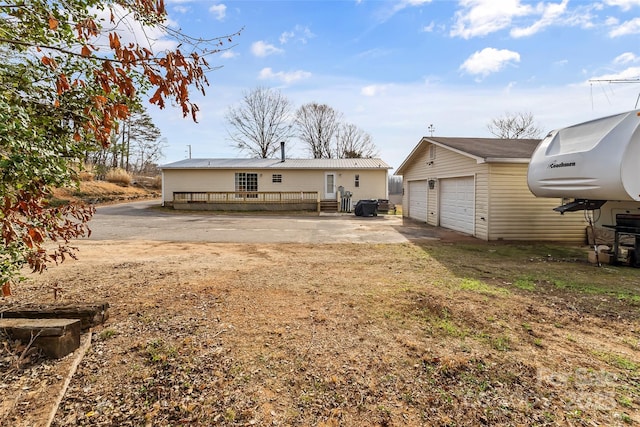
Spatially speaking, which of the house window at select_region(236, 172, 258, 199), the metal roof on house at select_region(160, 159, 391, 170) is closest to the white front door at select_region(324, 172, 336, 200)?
the metal roof on house at select_region(160, 159, 391, 170)

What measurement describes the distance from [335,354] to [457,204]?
10.2 meters

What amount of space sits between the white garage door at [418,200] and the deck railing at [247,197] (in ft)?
18.5

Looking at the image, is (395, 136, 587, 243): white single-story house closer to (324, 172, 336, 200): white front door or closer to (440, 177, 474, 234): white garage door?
(440, 177, 474, 234): white garage door

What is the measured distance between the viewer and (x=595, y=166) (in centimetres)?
642

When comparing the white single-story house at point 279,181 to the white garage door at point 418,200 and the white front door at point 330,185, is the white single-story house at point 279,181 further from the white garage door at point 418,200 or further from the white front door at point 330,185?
the white garage door at point 418,200

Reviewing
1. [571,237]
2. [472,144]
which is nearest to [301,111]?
[472,144]

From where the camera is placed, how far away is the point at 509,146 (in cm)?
1191

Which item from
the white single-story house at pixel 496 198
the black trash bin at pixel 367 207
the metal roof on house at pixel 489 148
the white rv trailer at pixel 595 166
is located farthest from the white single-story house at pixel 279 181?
the white rv trailer at pixel 595 166

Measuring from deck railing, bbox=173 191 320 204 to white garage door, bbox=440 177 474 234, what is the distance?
831cm

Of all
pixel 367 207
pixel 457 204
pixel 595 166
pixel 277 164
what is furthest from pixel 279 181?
pixel 595 166

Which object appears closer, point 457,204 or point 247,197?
point 457,204

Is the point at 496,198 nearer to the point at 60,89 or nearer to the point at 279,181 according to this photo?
the point at 60,89

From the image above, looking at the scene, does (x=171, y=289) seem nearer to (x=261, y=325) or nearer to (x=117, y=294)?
(x=117, y=294)

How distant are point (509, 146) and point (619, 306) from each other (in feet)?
29.1
